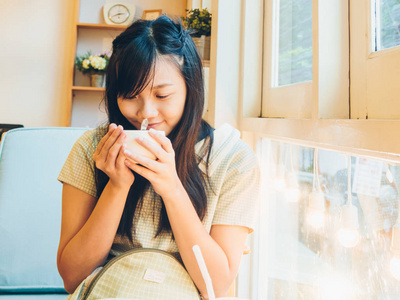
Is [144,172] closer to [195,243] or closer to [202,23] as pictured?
[195,243]

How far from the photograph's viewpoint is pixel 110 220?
0.78 meters

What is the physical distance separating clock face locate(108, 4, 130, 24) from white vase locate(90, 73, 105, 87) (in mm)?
609

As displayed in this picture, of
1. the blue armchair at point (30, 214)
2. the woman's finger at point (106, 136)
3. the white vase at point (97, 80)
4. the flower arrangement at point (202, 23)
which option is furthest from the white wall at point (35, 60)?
the woman's finger at point (106, 136)

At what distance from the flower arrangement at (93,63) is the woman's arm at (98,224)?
8.04ft

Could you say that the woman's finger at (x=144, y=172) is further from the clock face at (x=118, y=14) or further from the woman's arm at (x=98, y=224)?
the clock face at (x=118, y=14)

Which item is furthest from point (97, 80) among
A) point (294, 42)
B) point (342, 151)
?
point (342, 151)

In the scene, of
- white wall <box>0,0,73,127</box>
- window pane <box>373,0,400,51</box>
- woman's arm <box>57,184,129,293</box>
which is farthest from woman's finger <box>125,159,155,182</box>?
white wall <box>0,0,73,127</box>

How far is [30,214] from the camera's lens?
1.22m

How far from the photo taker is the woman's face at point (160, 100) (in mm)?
814

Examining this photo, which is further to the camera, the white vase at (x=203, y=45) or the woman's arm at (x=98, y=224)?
the white vase at (x=203, y=45)

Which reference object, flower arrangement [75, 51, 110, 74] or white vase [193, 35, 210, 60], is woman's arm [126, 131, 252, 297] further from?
flower arrangement [75, 51, 110, 74]

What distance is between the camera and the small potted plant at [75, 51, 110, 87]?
10.1ft

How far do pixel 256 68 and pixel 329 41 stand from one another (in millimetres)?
642

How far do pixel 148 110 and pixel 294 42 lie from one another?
659 mm
